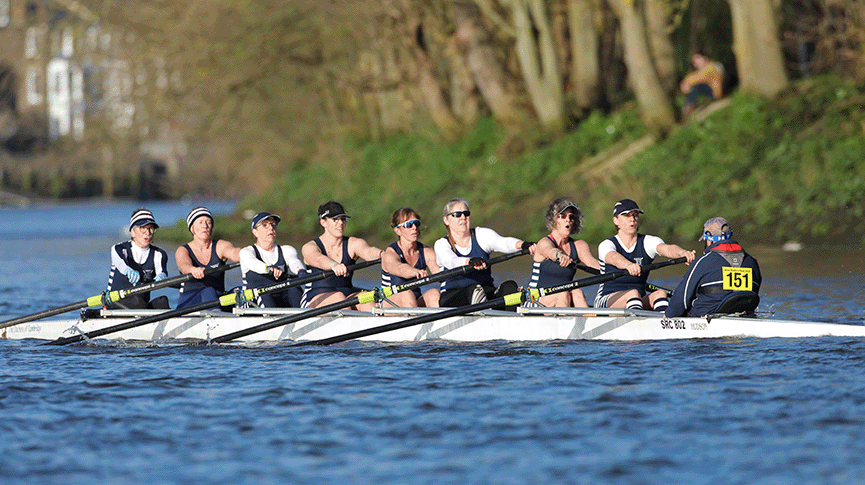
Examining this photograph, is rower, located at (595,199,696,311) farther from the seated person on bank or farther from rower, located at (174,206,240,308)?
the seated person on bank

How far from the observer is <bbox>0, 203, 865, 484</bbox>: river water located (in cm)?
776

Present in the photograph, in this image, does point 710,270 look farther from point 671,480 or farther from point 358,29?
point 358,29

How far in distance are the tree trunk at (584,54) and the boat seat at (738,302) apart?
56.3ft

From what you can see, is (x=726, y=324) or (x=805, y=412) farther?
(x=726, y=324)

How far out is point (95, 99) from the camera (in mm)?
34750

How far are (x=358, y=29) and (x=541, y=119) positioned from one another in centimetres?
660

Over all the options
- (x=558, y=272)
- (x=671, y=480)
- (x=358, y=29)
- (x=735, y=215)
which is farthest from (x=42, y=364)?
(x=358, y=29)

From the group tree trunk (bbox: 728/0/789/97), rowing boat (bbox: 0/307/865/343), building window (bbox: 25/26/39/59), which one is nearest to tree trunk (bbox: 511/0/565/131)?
tree trunk (bbox: 728/0/789/97)

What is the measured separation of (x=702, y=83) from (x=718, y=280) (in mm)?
15272

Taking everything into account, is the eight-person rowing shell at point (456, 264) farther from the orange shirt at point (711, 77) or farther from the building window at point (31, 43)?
the building window at point (31, 43)

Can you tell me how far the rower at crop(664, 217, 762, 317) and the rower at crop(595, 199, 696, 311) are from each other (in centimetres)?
57

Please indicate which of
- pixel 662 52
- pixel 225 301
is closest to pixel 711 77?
pixel 662 52

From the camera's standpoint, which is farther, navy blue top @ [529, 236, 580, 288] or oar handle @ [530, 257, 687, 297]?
navy blue top @ [529, 236, 580, 288]

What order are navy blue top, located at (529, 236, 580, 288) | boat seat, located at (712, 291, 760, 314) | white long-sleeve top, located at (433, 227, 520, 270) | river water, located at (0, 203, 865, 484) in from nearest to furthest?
river water, located at (0, 203, 865, 484), boat seat, located at (712, 291, 760, 314), navy blue top, located at (529, 236, 580, 288), white long-sleeve top, located at (433, 227, 520, 270)
